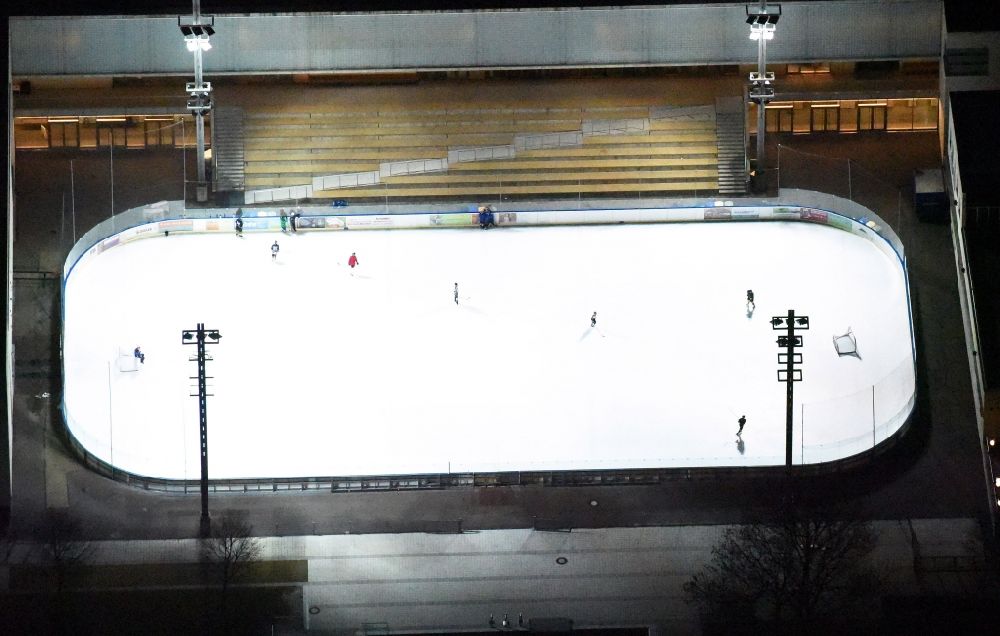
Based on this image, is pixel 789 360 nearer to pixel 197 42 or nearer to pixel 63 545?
pixel 63 545

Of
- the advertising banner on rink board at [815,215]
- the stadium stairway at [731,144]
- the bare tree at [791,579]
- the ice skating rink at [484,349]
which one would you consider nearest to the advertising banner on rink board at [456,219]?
the ice skating rink at [484,349]

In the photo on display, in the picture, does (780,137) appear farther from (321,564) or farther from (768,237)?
(321,564)

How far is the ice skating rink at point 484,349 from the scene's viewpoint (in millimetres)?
64000

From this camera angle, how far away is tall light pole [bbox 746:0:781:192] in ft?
233

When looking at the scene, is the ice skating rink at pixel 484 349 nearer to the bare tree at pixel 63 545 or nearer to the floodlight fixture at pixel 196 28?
the bare tree at pixel 63 545

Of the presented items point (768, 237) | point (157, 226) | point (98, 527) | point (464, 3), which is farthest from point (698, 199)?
point (98, 527)

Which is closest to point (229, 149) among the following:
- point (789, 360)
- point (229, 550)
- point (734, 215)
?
point (734, 215)

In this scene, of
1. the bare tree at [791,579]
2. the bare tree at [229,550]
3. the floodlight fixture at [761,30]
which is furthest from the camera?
the floodlight fixture at [761,30]

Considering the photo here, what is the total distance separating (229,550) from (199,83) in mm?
16217

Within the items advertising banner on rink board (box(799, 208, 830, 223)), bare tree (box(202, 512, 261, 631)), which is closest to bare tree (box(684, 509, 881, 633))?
bare tree (box(202, 512, 261, 631))

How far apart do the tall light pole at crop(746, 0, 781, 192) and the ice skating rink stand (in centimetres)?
220

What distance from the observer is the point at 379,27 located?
246ft

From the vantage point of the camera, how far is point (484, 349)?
67.4m

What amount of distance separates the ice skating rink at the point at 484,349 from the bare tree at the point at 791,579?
3.92m
